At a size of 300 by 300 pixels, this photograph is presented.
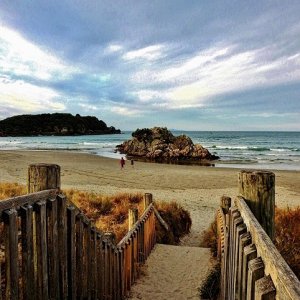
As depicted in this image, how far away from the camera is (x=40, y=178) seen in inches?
118

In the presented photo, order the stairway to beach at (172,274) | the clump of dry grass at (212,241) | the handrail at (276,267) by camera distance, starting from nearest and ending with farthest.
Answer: the handrail at (276,267) < the stairway to beach at (172,274) < the clump of dry grass at (212,241)

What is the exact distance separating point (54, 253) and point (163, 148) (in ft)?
125

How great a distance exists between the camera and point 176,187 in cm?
1831

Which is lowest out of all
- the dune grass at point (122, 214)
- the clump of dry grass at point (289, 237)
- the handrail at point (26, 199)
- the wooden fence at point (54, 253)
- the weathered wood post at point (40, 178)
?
the dune grass at point (122, 214)

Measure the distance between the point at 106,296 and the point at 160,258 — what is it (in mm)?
2782

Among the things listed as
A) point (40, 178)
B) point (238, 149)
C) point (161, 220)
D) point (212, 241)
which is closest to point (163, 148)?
point (238, 149)

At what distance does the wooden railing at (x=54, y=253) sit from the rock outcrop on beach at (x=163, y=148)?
3134 centimetres

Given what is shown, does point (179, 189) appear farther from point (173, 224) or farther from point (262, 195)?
point (262, 195)

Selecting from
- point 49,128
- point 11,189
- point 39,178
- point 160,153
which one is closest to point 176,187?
point 11,189

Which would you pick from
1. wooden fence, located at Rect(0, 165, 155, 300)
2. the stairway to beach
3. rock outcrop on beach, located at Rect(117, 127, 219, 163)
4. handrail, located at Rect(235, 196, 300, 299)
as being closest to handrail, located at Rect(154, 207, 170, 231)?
the stairway to beach

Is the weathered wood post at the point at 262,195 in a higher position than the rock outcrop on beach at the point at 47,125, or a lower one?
lower

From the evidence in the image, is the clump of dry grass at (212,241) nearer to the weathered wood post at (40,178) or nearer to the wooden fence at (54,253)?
the wooden fence at (54,253)

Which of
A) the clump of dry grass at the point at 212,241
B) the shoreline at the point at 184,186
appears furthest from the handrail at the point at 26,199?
the shoreline at the point at 184,186

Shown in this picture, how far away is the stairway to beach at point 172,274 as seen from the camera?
5324mm
